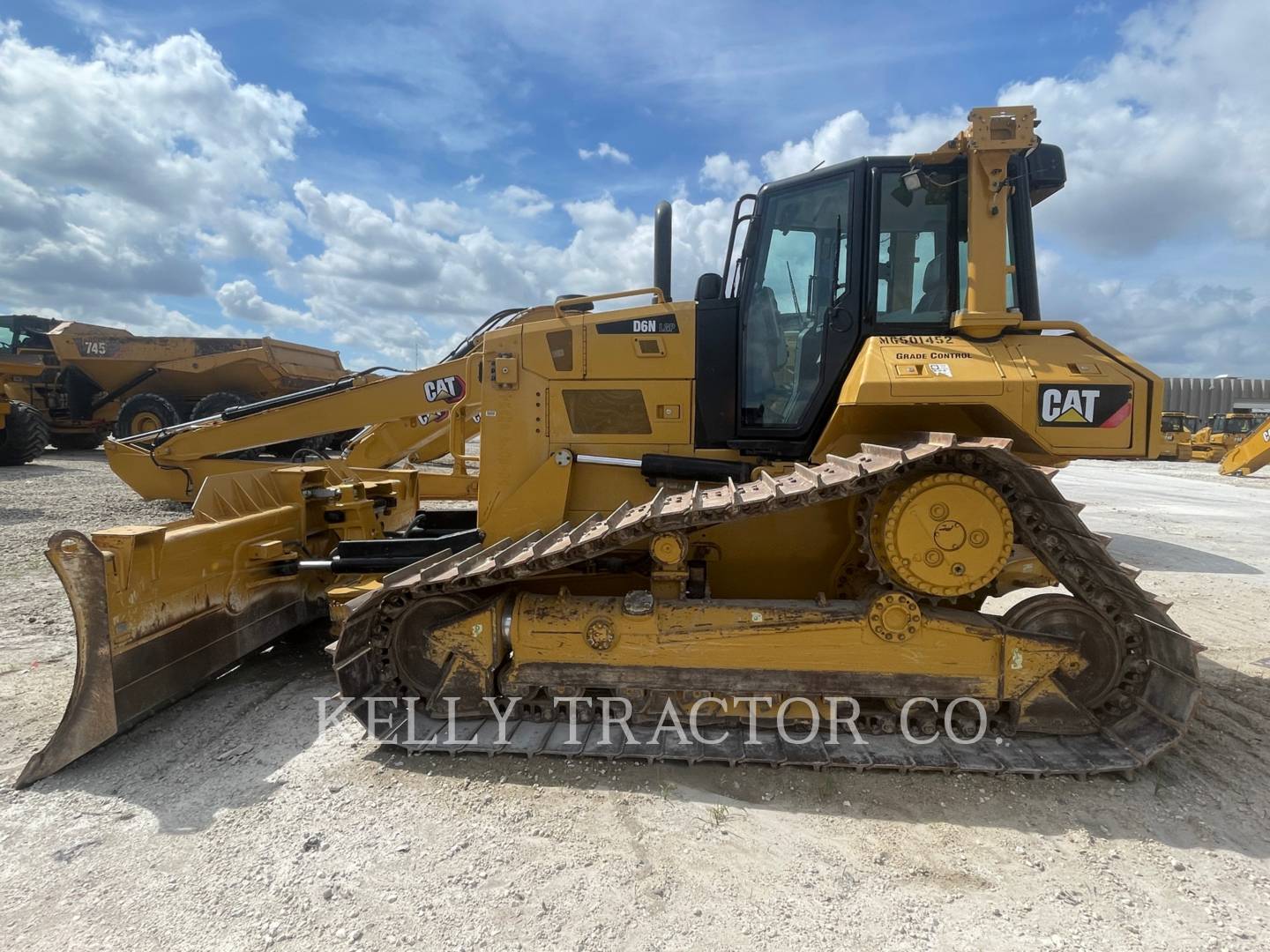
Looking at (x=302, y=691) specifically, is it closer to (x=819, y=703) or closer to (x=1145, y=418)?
(x=819, y=703)

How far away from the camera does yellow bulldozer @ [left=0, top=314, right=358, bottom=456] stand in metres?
15.0

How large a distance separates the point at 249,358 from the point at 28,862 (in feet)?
48.3

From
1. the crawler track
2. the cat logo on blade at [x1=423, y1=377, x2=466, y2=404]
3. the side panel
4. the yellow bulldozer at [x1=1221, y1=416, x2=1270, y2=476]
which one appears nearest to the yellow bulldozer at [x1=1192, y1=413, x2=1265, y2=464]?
the yellow bulldozer at [x1=1221, y1=416, x2=1270, y2=476]

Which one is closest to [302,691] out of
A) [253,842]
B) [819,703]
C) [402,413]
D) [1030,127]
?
[253,842]

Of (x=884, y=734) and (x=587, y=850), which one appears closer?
(x=587, y=850)

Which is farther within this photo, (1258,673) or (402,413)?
(402,413)

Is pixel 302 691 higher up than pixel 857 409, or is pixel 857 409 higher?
pixel 857 409

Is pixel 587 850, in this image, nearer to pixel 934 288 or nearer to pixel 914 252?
pixel 934 288

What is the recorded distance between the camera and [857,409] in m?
3.45

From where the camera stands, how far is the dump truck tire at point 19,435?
44.8 feet

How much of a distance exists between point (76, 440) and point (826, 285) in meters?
21.1

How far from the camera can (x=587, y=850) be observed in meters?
2.60

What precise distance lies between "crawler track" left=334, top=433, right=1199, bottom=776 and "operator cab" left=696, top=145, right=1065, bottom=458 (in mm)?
654

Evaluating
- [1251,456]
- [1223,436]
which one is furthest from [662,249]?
[1223,436]
